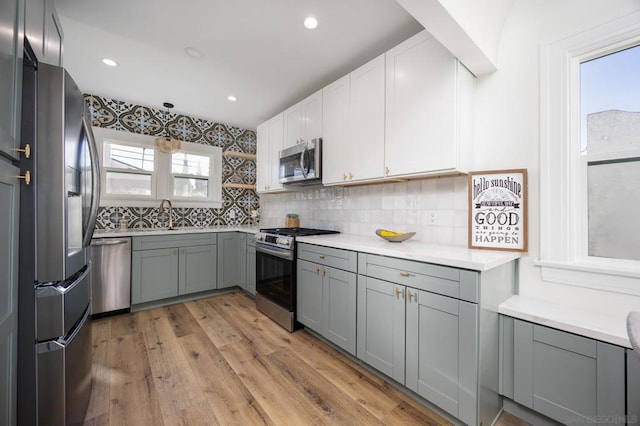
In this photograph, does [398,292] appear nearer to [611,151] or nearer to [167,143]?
[611,151]

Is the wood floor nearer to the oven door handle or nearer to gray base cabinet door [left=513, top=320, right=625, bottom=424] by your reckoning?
gray base cabinet door [left=513, top=320, right=625, bottom=424]

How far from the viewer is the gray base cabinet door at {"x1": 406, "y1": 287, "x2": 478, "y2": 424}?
1.36 m

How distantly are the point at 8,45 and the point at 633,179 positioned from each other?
293 centimetres

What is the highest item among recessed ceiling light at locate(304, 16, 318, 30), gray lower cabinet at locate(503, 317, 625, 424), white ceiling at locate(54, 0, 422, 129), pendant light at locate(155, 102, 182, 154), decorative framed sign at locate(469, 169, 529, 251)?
white ceiling at locate(54, 0, 422, 129)

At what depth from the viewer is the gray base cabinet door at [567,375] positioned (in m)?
1.20

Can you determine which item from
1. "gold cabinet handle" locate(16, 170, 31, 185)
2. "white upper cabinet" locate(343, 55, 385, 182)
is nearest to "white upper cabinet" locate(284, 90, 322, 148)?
"white upper cabinet" locate(343, 55, 385, 182)

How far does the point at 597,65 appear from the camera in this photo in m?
1.54

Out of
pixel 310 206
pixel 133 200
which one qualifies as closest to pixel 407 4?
pixel 310 206

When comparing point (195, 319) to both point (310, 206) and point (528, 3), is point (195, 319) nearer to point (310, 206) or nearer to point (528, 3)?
point (310, 206)

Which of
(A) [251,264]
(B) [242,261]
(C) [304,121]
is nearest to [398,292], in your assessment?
(C) [304,121]

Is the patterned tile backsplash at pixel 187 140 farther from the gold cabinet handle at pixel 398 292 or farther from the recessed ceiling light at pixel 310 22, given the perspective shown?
the gold cabinet handle at pixel 398 292

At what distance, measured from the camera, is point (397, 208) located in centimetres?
243

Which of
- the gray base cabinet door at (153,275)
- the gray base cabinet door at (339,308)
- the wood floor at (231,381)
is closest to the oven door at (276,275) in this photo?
the wood floor at (231,381)

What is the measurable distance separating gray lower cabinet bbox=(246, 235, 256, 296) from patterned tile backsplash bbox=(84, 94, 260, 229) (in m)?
1.07
